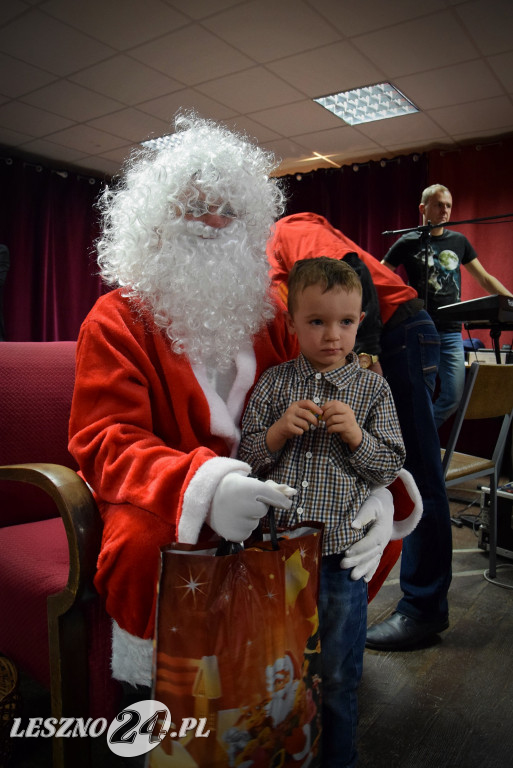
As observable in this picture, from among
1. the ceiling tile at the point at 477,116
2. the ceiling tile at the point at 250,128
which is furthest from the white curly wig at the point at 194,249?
the ceiling tile at the point at 477,116

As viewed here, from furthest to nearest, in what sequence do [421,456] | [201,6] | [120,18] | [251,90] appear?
1. [251,90]
2. [120,18]
3. [201,6]
4. [421,456]

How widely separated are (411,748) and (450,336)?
275 cm

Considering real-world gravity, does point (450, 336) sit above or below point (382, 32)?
below

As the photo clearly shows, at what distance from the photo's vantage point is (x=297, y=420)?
97cm

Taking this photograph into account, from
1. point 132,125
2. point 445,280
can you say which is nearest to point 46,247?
point 132,125

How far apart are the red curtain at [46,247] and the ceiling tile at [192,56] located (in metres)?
2.74

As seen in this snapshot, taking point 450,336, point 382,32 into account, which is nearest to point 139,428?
point 450,336

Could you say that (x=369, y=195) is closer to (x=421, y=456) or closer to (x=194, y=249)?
(x=421, y=456)

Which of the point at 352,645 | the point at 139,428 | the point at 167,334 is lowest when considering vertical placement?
the point at 352,645

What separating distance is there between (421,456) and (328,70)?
3.12 m

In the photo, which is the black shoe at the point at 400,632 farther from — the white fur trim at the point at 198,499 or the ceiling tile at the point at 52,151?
the ceiling tile at the point at 52,151

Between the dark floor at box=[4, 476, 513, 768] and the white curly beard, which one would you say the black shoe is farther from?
the white curly beard

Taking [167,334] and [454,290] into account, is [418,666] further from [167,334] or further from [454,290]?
[454,290]

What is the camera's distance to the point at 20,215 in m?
5.96
